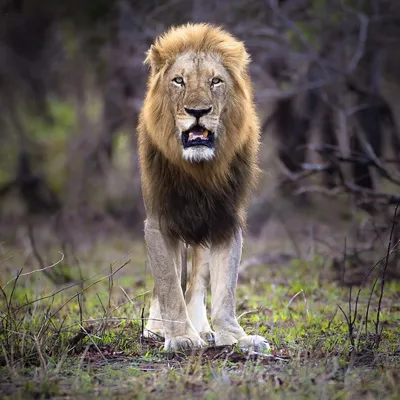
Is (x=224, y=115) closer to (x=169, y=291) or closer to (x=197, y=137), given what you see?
(x=197, y=137)

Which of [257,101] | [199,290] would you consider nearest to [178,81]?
[199,290]

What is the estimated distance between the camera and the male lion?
419cm

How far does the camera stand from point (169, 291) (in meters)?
4.26

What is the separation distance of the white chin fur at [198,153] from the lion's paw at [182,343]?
2.90ft

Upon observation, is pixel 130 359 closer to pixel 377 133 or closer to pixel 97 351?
pixel 97 351

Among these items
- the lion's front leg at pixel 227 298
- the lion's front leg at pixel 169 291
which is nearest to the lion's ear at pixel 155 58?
the lion's front leg at pixel 169 291

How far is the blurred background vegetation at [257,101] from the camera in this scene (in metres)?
8.71

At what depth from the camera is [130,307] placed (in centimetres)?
538

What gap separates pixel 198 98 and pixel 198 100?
0.01 m

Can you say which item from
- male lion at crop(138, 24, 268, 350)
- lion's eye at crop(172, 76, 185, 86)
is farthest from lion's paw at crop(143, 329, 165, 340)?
lion's eye at crop(172, 76, 185, 86)

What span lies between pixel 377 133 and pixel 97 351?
6892 millimetres

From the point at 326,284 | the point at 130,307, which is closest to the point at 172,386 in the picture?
the point at 130,307

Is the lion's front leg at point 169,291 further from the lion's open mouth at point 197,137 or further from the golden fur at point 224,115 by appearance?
the lion's open mouth at point 197,137

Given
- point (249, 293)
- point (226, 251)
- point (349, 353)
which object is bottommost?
point (249, 293)
